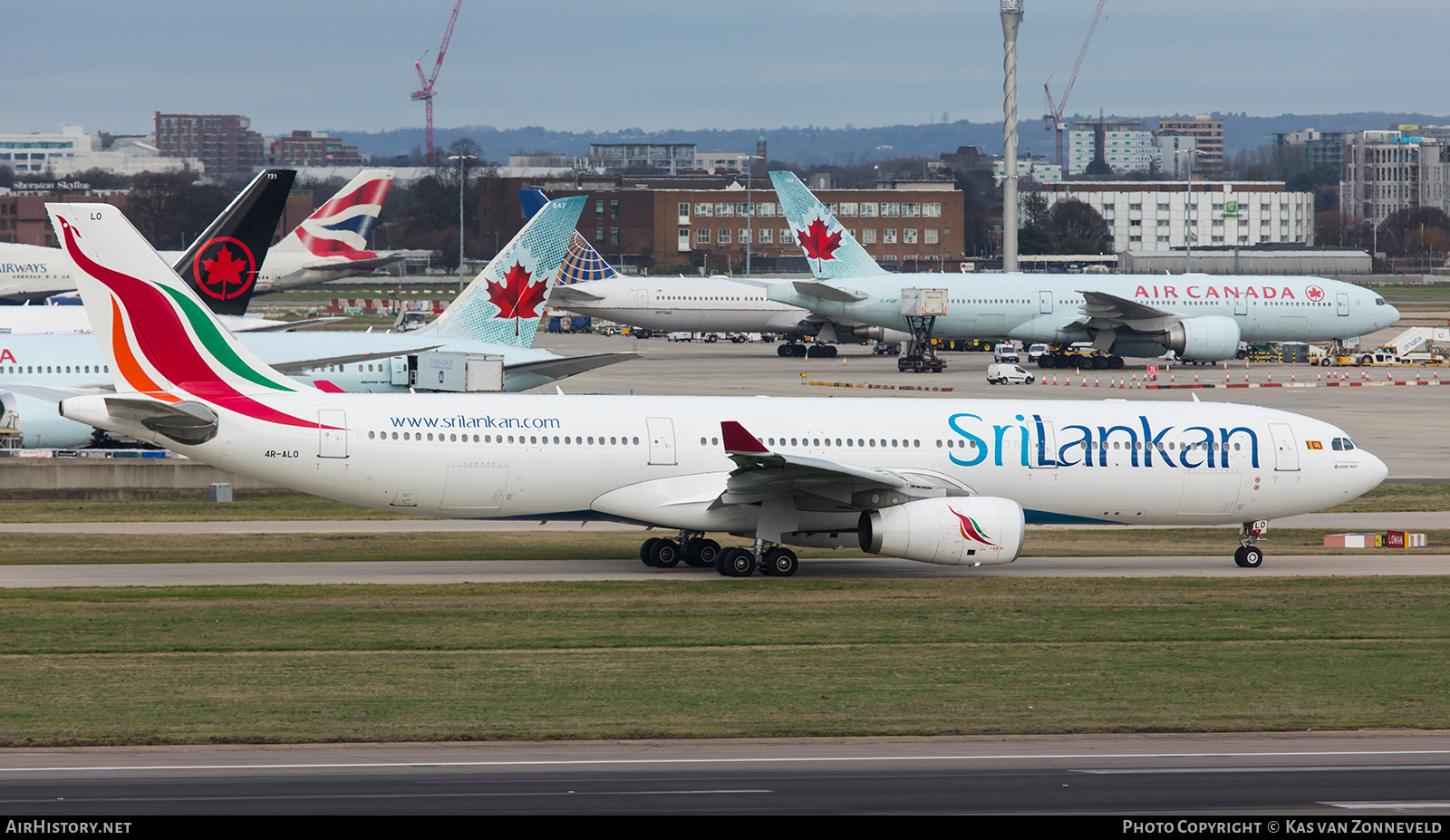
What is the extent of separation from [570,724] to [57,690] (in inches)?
261

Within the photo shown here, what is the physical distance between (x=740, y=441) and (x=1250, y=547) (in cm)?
1148

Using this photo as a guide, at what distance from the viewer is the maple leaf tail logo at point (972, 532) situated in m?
27.8

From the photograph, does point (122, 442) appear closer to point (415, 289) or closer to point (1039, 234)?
point (415, 289)

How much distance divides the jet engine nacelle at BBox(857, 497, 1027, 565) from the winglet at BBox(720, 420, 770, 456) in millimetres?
2604

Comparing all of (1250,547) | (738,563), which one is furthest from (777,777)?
(1250,547)

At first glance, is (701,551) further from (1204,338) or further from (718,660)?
(1204,338)

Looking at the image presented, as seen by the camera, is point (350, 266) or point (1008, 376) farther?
point (350, 266)

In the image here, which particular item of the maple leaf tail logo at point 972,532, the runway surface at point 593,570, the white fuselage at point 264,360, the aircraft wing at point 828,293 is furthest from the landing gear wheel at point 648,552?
the aircraft wing at point 828,293

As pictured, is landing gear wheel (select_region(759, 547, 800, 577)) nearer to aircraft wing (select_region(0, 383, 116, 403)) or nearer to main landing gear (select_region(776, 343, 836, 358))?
aircraft wing (select_region(0, 383, 116, 403))

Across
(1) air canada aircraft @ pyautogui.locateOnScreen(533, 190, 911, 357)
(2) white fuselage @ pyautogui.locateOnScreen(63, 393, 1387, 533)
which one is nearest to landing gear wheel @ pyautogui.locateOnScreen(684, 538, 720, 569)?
(2) white fuselage @ pyautogui.locateOnScreen(63, 393, 1387, 533)

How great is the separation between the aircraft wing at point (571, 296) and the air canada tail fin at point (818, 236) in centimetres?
1440

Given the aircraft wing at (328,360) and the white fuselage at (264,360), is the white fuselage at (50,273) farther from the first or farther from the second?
the aircraft wing at (328,360)

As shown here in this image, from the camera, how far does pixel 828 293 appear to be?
277 ft
